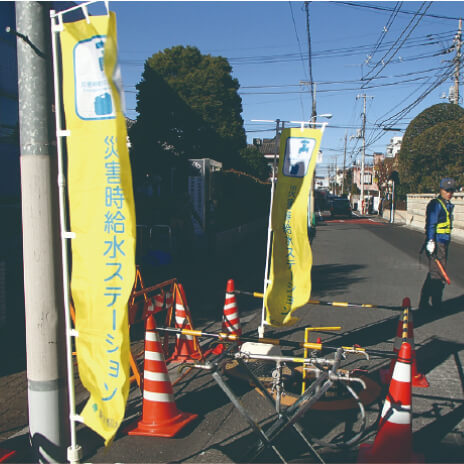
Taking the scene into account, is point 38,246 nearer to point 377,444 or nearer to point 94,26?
point 94,26

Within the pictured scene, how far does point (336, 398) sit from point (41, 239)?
10.4 ft

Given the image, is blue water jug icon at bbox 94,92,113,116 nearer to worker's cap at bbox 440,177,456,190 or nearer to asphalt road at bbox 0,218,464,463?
asphalt road at bbox 0,218,464,463

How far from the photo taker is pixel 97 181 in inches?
106

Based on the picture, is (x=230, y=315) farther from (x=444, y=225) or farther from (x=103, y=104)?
(x=444, y=225)

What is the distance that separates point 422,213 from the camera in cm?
2939

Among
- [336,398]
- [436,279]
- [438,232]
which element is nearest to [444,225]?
[438,232]

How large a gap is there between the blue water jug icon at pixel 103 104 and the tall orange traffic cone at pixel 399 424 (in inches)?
102

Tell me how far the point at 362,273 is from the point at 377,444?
8757 millimetres

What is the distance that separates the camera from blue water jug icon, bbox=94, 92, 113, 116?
2613 millimetres

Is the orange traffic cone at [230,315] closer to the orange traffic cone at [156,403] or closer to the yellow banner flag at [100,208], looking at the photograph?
the orange traffic cone at [156,403]

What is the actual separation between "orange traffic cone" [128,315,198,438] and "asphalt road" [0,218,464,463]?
8 centimetres

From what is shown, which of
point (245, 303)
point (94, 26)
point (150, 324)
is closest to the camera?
point (94, 26)

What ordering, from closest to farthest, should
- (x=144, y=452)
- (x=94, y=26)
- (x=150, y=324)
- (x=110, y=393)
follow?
(x=94, y=26) → (x=110, y=393) → (x=144, y=452) → (x=150, y=324)

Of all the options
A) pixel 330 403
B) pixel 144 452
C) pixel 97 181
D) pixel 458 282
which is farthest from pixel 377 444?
pixel 458 282
